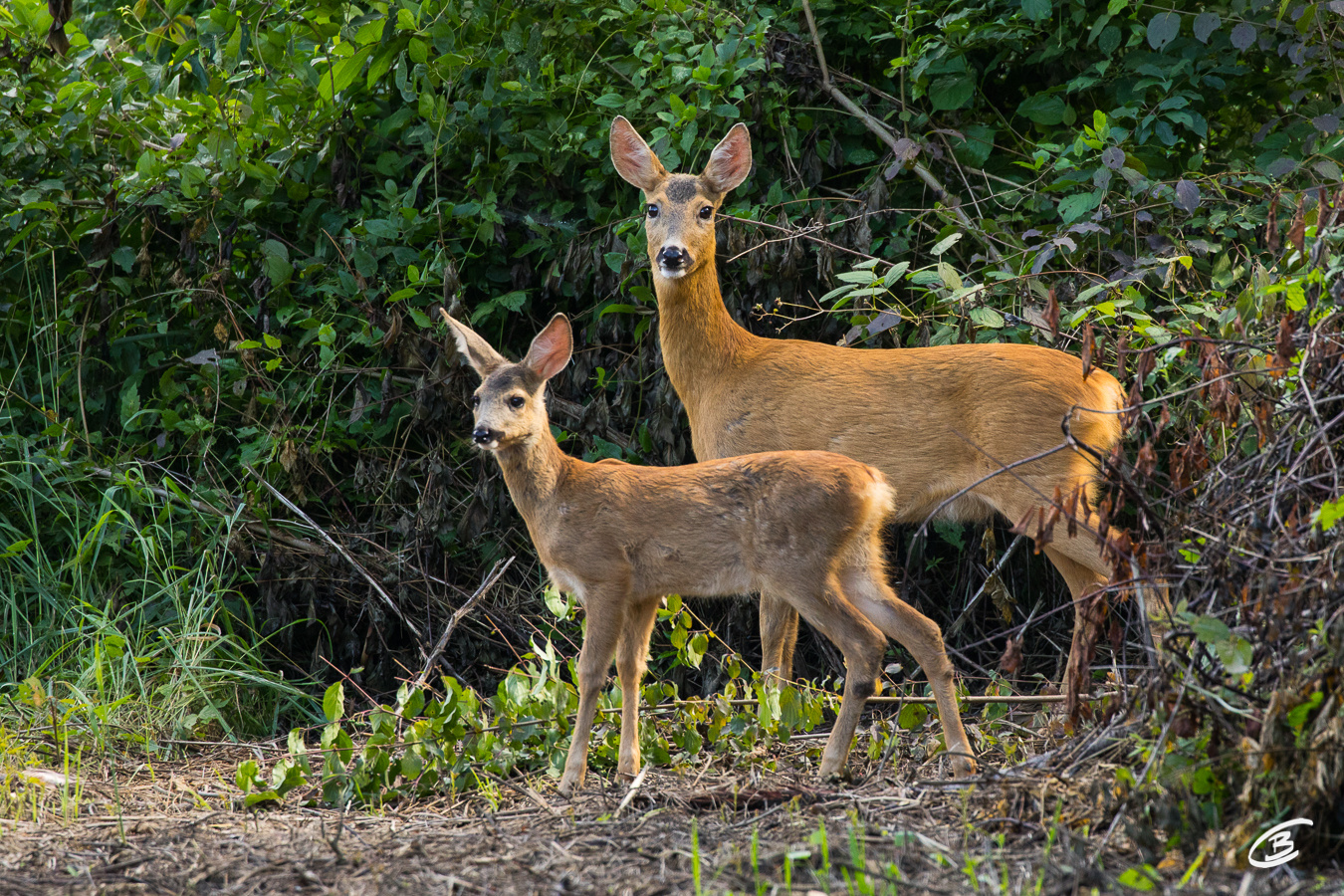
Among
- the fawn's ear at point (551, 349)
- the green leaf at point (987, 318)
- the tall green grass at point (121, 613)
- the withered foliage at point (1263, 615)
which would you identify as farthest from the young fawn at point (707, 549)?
the tall green grass at point (121, 613)

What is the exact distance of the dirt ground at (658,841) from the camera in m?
3.14

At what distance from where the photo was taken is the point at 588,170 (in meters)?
6.74

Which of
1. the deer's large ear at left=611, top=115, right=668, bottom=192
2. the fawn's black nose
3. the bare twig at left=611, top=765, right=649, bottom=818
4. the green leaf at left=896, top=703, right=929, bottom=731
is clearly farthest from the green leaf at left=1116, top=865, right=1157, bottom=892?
the deer's large ear at left=611, top=115, right=668, bottom=192

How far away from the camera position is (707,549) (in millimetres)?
4473

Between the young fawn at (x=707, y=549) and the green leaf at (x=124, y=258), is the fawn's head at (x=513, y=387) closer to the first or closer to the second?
the young fawn at (x=707, y=549)

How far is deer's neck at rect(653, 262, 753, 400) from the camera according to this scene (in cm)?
584

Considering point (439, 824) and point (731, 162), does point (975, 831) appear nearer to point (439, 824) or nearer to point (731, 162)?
point (439, 824)

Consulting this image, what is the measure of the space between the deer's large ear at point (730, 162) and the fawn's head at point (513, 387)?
4.34 feet

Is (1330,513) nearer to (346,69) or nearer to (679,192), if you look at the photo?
(679,192)

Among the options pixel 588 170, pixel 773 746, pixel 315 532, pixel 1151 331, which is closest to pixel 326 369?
pixel 315 532

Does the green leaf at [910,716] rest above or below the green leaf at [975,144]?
below

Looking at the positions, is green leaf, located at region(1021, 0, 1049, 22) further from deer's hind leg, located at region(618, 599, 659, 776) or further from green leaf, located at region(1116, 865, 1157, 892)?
green leaf, located at region(1116, 865, 1157, 892)

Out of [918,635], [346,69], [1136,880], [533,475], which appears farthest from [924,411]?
[346,69]

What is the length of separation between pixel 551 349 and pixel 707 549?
108 cm
